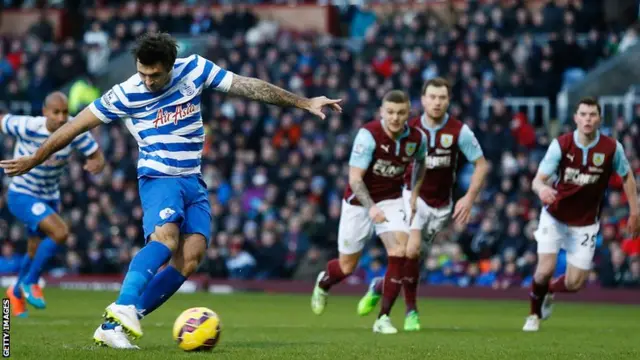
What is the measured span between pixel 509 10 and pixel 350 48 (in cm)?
382

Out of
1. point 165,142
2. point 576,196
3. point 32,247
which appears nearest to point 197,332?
point 165,142

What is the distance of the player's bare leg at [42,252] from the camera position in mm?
16516

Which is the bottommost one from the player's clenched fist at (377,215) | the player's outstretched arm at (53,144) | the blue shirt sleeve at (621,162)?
the player's clenched fist at (377,215)

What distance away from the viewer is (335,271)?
50.9 ft

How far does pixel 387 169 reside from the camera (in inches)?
570

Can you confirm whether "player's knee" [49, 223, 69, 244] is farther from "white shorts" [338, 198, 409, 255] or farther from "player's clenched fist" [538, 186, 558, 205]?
"player's clenched fist" [538, 186, 558, 205]

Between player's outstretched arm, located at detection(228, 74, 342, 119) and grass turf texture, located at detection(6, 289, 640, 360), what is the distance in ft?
6.61

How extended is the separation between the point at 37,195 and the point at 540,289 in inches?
254

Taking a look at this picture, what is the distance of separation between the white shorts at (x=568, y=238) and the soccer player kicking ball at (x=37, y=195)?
18.7ft

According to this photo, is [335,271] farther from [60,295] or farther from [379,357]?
[60,295]

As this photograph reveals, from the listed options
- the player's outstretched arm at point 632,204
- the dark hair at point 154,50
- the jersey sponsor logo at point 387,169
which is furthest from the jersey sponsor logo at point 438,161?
the dark hair at point 154,50

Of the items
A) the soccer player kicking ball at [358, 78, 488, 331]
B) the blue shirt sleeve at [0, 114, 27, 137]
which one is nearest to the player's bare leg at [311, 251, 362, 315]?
the soccer player kicking ball at [358, 78, 488, 331]

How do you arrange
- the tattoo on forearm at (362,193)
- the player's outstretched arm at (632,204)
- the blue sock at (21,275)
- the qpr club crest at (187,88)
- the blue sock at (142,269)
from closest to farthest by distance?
the blue sock at (142,269), the qpr club crest at (187,88), the tattoo on forearm at (362,193), the player's outstretched arm at (632,204), the blue sock at (21,275)
